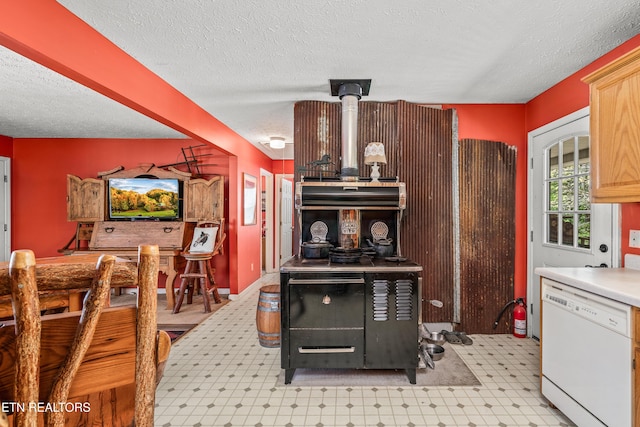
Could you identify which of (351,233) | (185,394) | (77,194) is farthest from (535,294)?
(77,194)

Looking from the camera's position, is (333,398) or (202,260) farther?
(202,260)

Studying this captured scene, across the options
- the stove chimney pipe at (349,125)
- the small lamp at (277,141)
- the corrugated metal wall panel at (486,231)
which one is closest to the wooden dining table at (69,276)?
the stove chimney pipe at (349,125)

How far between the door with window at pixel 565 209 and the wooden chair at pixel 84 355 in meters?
2.84

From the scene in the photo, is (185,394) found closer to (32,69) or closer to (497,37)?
(32,69)

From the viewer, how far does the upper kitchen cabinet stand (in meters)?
1.88

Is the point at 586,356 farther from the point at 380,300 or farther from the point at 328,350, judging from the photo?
the point at 328,350

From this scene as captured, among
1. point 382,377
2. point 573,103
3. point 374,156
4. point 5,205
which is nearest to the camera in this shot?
point 382,377

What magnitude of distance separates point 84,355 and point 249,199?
4.81m

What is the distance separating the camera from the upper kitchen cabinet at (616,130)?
1.88 metres

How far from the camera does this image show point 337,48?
2.34 m

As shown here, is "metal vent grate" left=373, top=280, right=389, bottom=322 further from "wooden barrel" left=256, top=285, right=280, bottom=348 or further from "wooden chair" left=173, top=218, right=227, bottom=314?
"wooden chair" left=173, top=218, right=227, bottom=314

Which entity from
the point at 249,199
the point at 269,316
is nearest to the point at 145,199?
the point at 249,199

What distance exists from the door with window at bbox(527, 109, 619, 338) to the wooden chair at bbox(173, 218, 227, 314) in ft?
12.1

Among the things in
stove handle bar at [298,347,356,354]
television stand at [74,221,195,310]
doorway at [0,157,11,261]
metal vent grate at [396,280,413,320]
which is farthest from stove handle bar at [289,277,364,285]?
doorway at [0,157,11,261]
